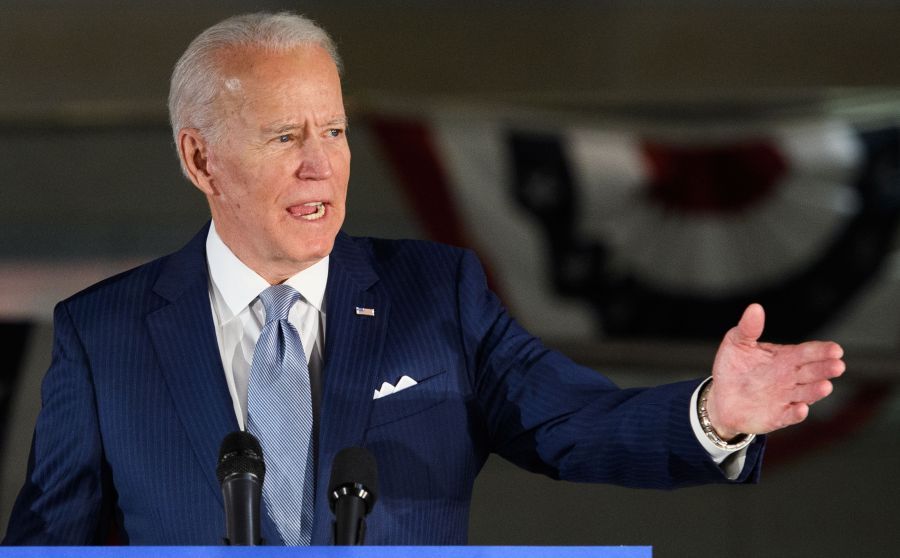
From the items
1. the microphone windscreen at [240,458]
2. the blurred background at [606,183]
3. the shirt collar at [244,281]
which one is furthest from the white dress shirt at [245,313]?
the blurred background at [606,183]

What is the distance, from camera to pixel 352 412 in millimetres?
1313

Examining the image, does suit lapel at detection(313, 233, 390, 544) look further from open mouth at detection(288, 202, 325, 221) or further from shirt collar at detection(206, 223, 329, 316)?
open mouth at detection(288, 202, 325, 221)

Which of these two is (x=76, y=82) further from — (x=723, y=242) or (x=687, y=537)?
(x=687, y=537)

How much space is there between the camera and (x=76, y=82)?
427cm

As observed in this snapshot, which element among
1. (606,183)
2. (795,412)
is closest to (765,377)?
(795,412)

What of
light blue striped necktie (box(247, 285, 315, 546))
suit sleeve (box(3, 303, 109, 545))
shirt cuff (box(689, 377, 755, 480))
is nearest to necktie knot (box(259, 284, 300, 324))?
light blue striped necktie (box(247, 285, 315, 546))

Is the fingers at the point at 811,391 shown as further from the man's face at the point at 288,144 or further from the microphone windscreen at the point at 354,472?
the man's face at the point at 288,144

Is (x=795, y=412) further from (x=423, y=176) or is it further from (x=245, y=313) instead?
(x=423, y=176)

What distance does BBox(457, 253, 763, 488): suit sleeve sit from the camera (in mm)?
1257

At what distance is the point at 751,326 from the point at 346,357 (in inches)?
17.4

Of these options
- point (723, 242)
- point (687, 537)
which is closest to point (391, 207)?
point (723, 242)

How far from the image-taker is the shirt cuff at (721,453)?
1219mm

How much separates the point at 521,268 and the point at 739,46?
103 centimetres

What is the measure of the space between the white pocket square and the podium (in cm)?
36
